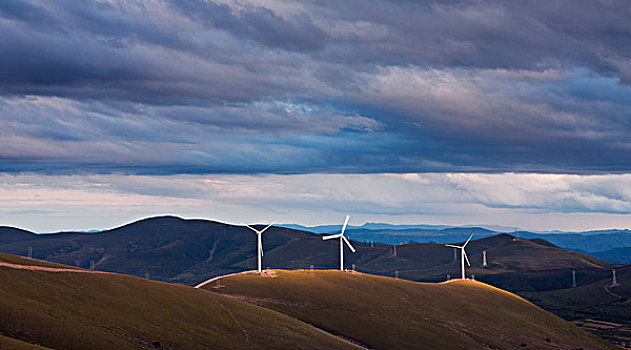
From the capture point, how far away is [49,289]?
126812 mm

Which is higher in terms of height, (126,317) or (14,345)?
(14,345)

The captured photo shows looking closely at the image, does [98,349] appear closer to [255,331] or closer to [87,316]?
[87,316]

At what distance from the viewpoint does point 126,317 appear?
127500 millimetres

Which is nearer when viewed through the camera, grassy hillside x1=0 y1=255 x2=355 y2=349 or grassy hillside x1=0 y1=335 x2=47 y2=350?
grassy hillside x1=0 y1=335 x2=47 y2=350

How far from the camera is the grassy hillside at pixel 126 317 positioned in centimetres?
10500

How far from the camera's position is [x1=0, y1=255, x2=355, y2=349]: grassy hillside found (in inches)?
4134

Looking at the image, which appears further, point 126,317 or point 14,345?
point 126,317

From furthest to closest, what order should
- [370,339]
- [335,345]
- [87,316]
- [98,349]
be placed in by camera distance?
[370,339] → [335,345] → [87,316] → [98,349]

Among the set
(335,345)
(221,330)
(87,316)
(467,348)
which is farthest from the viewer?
(467,348)

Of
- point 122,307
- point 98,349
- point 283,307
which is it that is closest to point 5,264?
point 122,307

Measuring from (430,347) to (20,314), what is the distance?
113 m

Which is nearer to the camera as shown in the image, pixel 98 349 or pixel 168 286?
pixel 98 349

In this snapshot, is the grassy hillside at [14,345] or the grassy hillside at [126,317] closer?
the grassy hillside at [14,345]

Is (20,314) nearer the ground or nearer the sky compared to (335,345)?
nearer the sky
